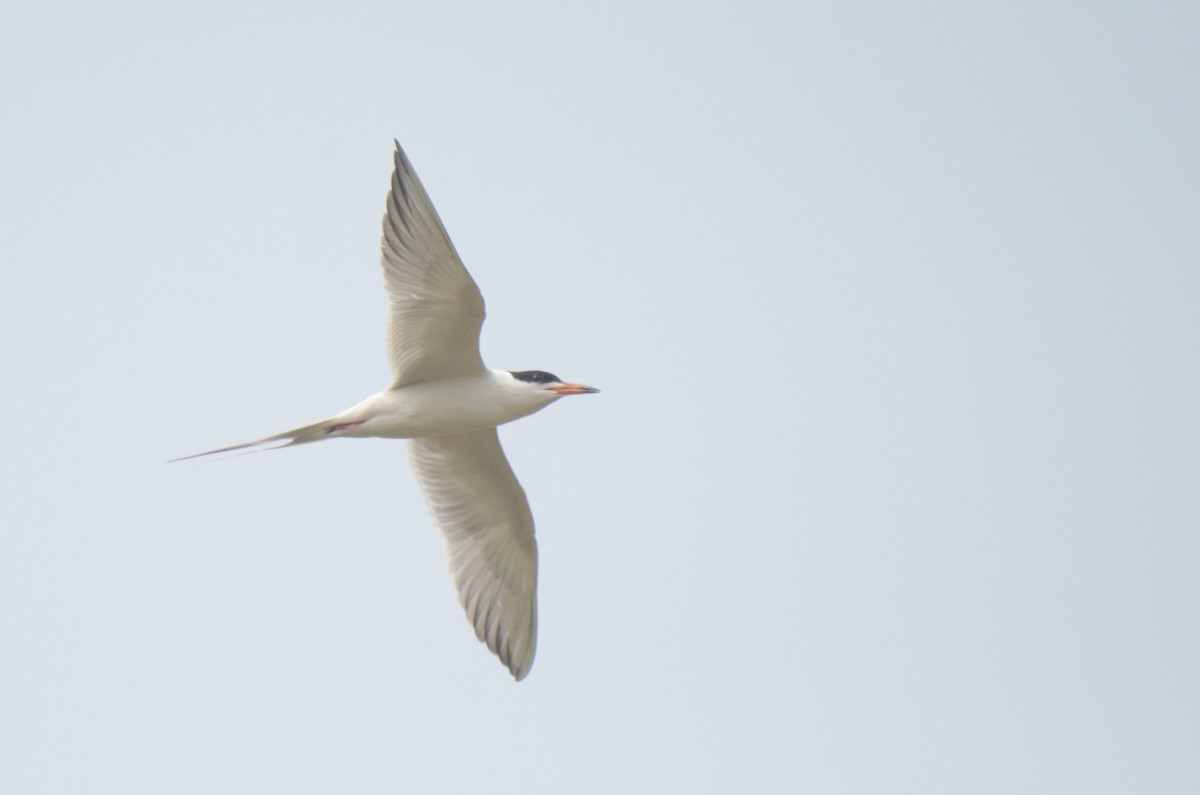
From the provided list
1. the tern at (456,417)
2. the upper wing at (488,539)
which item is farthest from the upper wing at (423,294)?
the upper wing at (488,539)

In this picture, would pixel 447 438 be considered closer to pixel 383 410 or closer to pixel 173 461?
pixel 383 410

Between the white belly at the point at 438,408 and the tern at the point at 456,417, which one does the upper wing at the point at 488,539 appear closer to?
the tern at the point at 456,417

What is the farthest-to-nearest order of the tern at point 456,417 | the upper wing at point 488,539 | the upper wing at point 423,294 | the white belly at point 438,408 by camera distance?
1. the upper wing at point 488,539
2. the white belly at point 438,408
3. the tern at point 456,417
4. the upper wing at point 423,294

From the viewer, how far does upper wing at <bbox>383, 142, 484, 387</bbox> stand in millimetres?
8641

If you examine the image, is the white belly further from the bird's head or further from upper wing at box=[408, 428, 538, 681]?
upper wing at box=[408, 428, 538, 681]

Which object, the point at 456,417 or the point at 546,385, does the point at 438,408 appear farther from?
the point at 546,385

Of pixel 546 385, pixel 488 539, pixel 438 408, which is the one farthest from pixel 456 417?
pixel 488 539

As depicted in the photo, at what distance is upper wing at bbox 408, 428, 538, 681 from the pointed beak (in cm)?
104

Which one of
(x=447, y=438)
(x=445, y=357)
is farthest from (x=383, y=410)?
(x=447, y=438)

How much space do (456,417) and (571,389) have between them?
2.56 ft

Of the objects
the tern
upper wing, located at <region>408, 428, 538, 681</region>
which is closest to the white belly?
the tern

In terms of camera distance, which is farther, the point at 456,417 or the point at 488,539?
the point at 488,539

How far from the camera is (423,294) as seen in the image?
897 centimetres

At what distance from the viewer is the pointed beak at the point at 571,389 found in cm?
959
